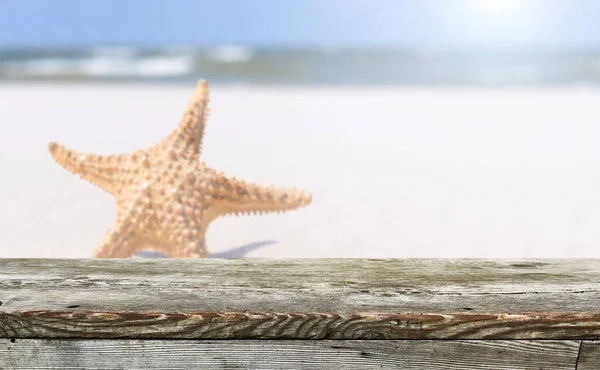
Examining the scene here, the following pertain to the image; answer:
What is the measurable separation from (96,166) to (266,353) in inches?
70.9

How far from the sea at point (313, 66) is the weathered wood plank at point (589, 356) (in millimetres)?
11434

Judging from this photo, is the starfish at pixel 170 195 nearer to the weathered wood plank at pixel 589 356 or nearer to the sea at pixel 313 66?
the weathered wood plank at pixel 589 356

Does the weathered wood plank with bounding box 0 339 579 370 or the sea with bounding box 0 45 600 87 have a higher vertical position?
the sea with bounding box 0 45 600 87

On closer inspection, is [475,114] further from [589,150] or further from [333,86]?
[333,86]

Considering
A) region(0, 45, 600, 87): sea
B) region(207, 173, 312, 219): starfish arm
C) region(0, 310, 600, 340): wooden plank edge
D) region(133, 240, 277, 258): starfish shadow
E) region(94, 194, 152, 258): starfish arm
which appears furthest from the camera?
region(0, 45, 600, 87): sea

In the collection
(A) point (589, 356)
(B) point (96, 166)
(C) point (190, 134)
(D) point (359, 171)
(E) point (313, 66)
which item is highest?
(E) point (313, 66)

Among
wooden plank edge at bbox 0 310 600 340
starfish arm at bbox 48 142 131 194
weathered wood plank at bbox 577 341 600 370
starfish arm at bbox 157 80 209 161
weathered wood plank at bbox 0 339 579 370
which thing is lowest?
weathered wood plank at bbox 577 341 600 370

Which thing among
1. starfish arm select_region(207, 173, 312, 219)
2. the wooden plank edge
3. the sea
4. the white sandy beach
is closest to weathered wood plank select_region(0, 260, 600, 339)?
the wooden plank edge

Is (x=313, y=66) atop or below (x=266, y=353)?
atop

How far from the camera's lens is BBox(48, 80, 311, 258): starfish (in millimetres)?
2633

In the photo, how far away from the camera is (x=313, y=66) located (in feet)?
55.5

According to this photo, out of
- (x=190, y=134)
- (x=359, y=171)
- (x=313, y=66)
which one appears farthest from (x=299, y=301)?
(x=313, y=66)

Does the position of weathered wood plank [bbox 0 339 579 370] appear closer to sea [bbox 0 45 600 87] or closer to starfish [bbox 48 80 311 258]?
starfish [bbox 48 80 311 258]

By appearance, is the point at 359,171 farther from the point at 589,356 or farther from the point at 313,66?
the point at 313,66
